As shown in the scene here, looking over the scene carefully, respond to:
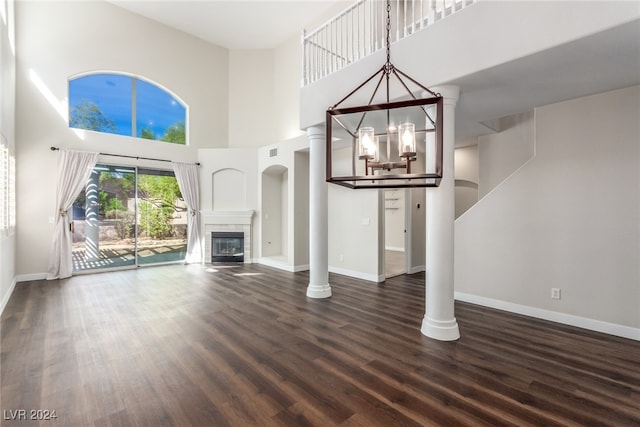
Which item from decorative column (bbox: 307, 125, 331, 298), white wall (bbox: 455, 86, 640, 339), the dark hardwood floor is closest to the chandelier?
decorative column (bbox: 307, 125, 331, 298)

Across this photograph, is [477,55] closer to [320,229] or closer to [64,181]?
[320,229]

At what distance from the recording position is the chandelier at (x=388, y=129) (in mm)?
2150

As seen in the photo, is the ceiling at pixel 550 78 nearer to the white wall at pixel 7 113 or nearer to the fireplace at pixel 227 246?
the white wall at pixel 7 113

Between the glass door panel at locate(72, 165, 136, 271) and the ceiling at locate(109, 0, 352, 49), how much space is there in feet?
13.1

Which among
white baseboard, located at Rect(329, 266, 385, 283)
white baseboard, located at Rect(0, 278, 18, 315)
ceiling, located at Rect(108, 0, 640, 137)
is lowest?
white baseboard, located at Rect(329, 266, 385, 283)

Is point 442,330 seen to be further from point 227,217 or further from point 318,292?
point 227,217

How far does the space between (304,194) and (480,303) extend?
422 centimetres

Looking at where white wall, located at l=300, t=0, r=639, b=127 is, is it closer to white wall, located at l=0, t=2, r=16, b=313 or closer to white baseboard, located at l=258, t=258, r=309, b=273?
white baseboard, located at l=258, t=258, r=309, b=273

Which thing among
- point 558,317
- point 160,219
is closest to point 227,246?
point 160,219

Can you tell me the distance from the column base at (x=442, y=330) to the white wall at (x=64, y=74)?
702 centimetres

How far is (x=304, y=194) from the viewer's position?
7105 mm

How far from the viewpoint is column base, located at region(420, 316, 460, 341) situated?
10.6 ft

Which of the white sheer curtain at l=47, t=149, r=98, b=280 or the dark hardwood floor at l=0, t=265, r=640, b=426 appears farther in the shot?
the white sheer curtain at l=47, t=149, r=98, b=280

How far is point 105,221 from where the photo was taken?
6734 millimetres
